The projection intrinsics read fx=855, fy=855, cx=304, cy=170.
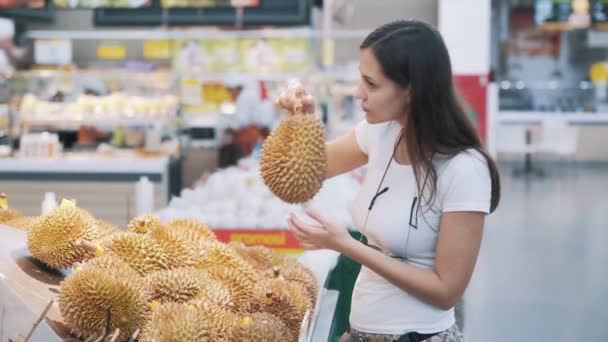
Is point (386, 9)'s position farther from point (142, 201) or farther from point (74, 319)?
point (74, 319)

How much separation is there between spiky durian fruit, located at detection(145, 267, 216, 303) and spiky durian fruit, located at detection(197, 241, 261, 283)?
0.71ft

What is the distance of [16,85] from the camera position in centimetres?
749

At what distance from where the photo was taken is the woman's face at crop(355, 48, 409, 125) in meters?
1.99

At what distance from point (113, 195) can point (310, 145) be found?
4910 mm

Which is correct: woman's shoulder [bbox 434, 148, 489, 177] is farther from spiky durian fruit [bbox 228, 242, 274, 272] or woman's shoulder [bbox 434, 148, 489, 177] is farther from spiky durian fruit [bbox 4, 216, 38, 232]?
spiky durian fruit [bbox 4, 216, 38, 232]

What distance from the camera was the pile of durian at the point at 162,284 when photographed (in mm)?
1738

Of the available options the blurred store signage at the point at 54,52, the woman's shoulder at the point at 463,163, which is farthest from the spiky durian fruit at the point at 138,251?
the blurred store signage at the point at 54,52

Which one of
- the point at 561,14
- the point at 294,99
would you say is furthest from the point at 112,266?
the point at 561,14

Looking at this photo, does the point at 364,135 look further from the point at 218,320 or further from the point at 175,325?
the point at 175,325

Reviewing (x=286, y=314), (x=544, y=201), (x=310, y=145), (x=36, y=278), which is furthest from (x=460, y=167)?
(x=544, y=201)

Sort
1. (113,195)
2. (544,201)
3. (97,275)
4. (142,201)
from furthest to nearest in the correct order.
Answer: (544,201)
(113,195)
(142,201)
(97,275)

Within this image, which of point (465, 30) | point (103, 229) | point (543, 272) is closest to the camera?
point (103, 229)

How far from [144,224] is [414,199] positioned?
658 millimetres

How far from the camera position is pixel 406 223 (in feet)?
6.78
